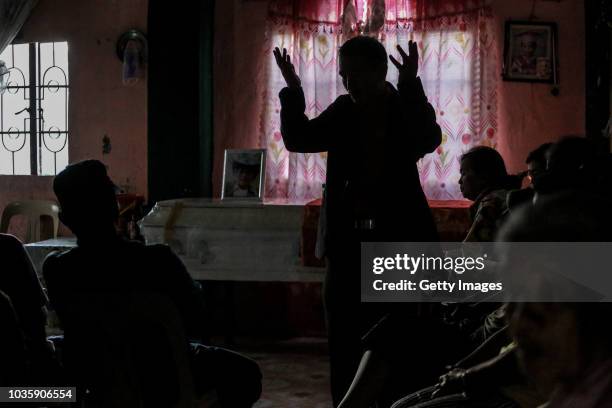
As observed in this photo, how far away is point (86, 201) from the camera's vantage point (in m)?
1.74

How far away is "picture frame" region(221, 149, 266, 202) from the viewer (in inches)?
162

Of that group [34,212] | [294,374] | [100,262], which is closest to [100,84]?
[34,212]

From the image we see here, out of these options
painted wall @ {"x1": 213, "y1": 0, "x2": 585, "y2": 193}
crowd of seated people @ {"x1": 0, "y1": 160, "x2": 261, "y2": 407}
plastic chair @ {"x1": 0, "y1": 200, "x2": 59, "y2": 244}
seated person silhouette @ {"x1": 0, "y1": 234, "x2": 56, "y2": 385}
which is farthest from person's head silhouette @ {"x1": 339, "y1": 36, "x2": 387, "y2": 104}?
plastic chair @ {"x1": 0, "y1": 200, "x2": 59, "y2": 244}

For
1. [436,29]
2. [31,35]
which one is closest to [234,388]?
[436,29]

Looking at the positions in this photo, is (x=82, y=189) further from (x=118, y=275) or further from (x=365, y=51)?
(x=365, y=51)

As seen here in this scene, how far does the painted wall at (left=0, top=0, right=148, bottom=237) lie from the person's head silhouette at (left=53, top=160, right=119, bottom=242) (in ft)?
10.5

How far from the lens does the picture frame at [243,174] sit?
4.11 m

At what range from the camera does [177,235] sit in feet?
12.8

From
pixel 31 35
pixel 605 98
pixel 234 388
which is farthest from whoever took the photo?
pixel 31 35

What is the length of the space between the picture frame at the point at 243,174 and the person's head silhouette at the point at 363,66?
1866 millimetres

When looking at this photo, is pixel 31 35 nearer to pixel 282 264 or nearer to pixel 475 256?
pixel 282 264

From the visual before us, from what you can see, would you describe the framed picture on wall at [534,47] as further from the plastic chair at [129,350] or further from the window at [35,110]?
the plastic chair at [129,350]

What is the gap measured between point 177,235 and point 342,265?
1.75m

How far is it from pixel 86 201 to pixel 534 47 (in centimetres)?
336
